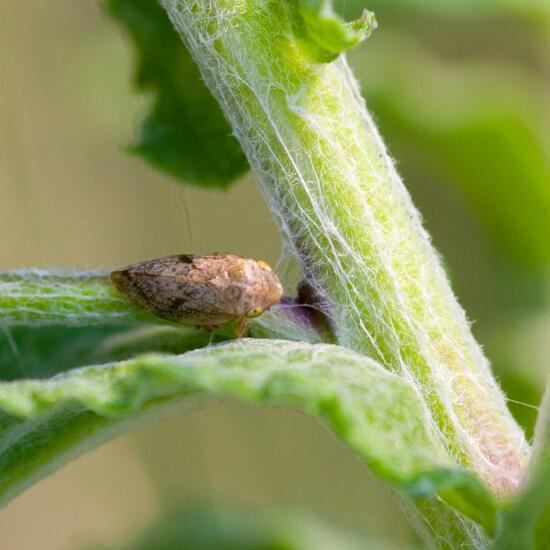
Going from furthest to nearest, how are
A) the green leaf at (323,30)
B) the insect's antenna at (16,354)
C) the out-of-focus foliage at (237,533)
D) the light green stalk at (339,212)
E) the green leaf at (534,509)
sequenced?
the out-of-focus foliage at (237,533) < the insect's antenna at (16,354) < the light green stalk at (339,212) < the green leaf at (323,30) < the green leaf at (534,509)

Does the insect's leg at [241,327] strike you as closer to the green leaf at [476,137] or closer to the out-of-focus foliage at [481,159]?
the out-of-focus foliage at [481,159]

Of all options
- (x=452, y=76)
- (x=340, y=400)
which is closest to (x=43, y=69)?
(x=452, y=76)

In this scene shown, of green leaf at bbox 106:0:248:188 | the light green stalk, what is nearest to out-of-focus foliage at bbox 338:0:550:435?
green leaf at bbox 106:0:248:188

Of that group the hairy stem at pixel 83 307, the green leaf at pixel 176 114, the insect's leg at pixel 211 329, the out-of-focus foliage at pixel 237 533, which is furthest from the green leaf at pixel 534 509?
the out-of-focus foliage at pixel 237 533

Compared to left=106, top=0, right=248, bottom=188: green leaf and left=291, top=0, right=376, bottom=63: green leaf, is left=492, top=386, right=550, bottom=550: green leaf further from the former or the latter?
left=106, top=0, right=248, bottom=188: green leaf

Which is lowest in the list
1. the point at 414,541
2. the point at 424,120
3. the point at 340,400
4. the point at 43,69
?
the point at 414,541

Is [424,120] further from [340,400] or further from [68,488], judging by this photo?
[68,488]
